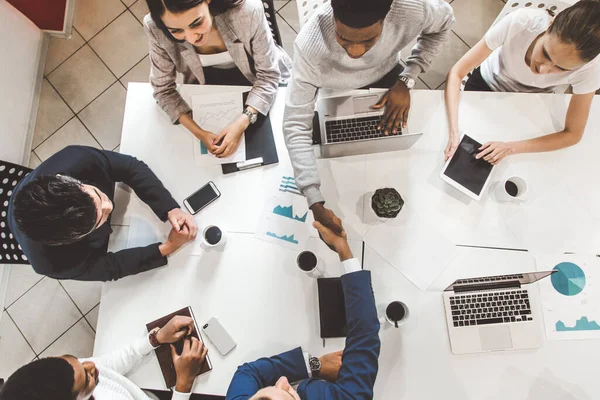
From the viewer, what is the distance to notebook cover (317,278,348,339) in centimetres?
142

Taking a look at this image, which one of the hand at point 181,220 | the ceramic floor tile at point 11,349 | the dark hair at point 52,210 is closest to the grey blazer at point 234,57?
the hand at point 181,220

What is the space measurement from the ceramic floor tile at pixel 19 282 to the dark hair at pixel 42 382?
4.19 ft

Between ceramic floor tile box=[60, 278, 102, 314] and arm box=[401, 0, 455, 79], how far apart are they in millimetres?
1989

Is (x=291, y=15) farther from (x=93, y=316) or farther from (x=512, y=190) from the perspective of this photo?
(x=93, y=316)

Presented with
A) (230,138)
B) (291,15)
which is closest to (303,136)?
(230,138)

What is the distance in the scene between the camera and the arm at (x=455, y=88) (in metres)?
1.53

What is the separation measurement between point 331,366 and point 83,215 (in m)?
0.96

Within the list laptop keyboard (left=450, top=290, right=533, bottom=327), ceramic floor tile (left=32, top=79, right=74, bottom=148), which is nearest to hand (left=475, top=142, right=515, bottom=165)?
laptop keyboard (left=450, top=290, right=533, bottom=327)

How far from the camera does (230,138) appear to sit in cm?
155

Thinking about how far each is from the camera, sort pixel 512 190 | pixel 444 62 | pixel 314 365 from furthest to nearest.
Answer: pixel 444 62, pixel 512 190, pixel 314 365

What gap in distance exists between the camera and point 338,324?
4.66 feet

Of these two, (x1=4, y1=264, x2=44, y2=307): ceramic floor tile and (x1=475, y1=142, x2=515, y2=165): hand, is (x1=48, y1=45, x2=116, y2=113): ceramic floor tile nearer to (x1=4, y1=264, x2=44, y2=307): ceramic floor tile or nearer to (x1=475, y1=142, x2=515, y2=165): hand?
(x1=4, y1=264, x2=44, y2=307): ceramic floor tile

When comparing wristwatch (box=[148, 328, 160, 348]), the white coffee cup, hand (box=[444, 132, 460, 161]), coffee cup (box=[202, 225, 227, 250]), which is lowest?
the white coffee cup

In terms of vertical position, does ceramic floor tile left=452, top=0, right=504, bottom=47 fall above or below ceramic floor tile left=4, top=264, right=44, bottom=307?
above
